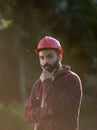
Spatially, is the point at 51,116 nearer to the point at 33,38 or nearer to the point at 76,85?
the point at 76,85

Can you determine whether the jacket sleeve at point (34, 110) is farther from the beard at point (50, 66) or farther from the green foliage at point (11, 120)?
the green foliage at point (11, 120)

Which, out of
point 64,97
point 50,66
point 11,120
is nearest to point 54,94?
point 64,97

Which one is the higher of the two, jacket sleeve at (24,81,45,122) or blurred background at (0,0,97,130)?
blurred background at (0,0,97,130)

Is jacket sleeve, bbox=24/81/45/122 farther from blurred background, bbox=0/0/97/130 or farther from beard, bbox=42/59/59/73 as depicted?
blurred background, bbox=0/0/97/130

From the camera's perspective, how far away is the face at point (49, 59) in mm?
4969

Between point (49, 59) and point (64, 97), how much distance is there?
15.1 inches

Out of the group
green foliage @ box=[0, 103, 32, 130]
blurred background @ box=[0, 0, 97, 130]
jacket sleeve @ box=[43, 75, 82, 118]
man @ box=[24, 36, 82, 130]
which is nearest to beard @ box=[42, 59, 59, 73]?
man @ box=[24, 36, 82, 130]

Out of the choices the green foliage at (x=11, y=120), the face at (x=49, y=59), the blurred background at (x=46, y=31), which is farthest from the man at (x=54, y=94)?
the blurred background at (x=46, y=31)

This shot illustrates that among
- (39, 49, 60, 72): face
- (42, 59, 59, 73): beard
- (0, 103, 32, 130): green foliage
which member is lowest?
(42, 59, 59, 73): beard

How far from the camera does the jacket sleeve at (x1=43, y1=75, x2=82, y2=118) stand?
488cm

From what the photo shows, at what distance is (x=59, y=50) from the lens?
5.02 m

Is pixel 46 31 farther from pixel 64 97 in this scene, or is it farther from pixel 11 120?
pixel 64 97

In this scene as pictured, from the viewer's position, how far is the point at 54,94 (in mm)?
4887

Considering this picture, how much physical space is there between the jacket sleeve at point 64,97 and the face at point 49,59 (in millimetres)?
137
